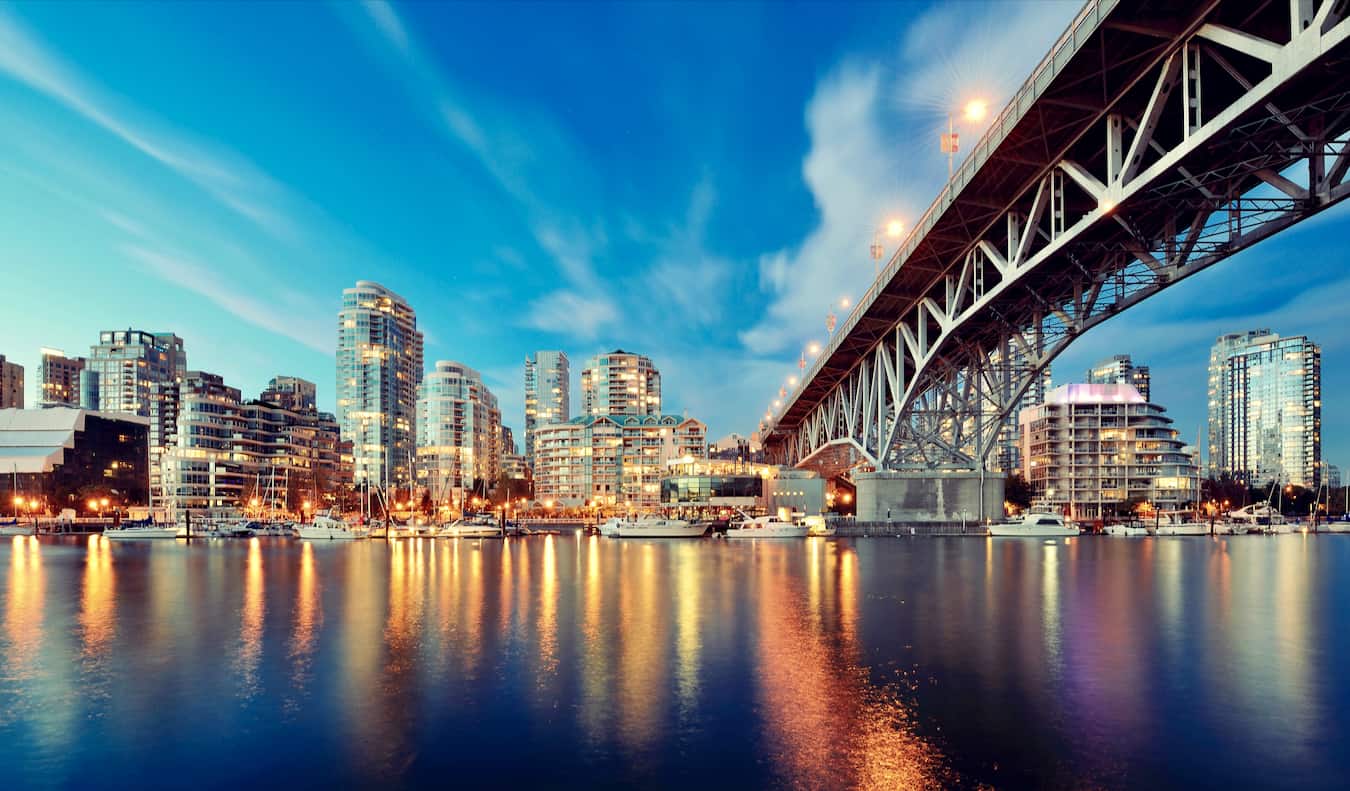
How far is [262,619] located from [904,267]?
122 feet

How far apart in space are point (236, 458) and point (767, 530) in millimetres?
99485

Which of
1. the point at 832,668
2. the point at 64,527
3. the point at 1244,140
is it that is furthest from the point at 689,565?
the point at 64,527

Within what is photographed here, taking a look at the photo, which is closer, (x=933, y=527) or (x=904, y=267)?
(x=904, y=267)

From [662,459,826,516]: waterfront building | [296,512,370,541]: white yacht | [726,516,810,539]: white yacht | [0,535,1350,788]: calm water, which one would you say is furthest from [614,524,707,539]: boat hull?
[0,535,1350,788]: calm water

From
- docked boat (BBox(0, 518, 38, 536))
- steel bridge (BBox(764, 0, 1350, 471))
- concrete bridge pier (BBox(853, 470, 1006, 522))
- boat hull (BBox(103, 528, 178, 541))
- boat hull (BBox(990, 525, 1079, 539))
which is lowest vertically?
docked boat (BBox(0, 518, 38, 536))

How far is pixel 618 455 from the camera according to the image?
15212cm

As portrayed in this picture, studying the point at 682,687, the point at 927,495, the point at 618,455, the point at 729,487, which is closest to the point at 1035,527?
the point at 927,495

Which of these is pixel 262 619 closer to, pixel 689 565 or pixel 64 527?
pixel 689 565

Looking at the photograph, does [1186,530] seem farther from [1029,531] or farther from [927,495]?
[927,495]

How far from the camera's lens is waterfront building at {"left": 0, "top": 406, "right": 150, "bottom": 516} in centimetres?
11738

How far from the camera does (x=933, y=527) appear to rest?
65.1 meters

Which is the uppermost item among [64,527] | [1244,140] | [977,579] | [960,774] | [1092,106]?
[1092,106]

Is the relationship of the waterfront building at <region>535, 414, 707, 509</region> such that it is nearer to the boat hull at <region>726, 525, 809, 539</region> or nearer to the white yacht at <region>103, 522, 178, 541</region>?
the boat hull at <region>726, 525, 809, 539</region>

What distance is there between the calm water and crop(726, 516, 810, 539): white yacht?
44.2 meters
